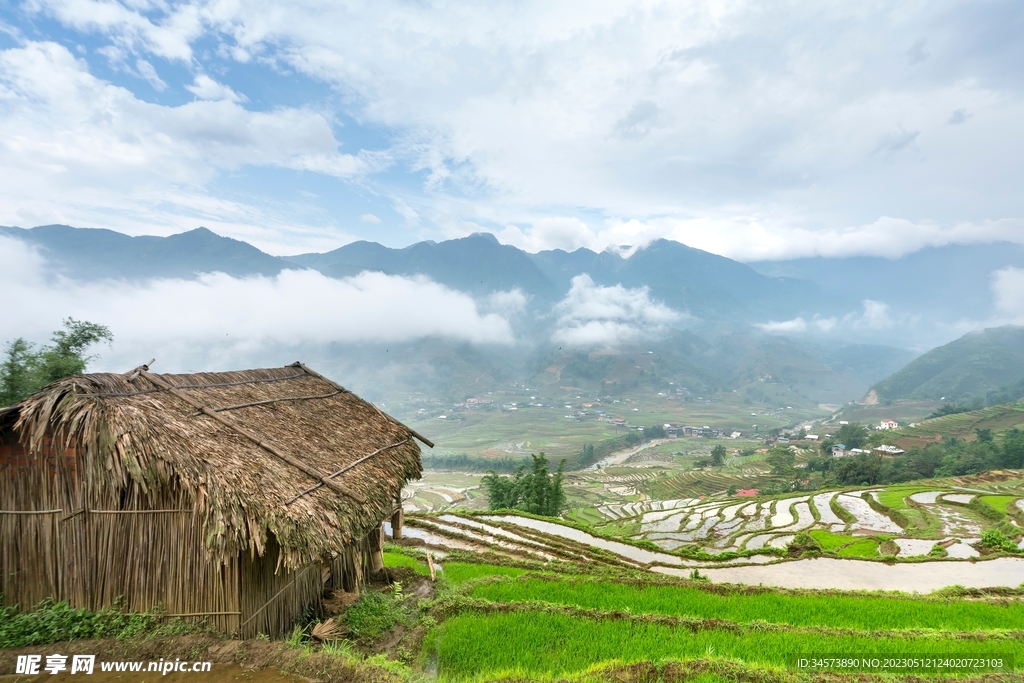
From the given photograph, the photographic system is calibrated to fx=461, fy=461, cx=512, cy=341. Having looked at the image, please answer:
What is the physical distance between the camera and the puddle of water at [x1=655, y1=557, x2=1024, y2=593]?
1318 cm

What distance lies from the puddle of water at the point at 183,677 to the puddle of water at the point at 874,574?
11.9 metres

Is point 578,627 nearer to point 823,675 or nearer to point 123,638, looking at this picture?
point 823,675

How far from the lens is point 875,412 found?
130 metres

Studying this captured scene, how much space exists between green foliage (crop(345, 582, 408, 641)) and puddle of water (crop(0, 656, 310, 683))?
200cm

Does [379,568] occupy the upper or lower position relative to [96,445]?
lower

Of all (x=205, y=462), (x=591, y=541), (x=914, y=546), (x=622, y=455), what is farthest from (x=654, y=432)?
(x=205, y=462)

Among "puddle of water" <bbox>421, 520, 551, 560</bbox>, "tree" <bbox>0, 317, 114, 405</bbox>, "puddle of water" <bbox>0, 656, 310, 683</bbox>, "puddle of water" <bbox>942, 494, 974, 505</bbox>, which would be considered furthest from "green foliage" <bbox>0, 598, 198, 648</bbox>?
"puddle of water" <bbox>942, 494, 974, 505</bbox>

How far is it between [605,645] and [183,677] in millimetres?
5319

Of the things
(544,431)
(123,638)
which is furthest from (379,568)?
(544,431)

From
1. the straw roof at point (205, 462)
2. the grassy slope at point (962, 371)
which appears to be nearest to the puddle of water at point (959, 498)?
the straw roof at point (205, 462)

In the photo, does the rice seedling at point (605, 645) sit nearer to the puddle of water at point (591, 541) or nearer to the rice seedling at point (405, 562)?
the rice seedling at point (405, 562)

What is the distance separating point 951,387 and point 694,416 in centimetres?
7805

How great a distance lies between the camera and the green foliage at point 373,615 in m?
7.27

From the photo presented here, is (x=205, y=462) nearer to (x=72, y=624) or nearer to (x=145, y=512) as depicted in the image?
(x=145, y=512)
